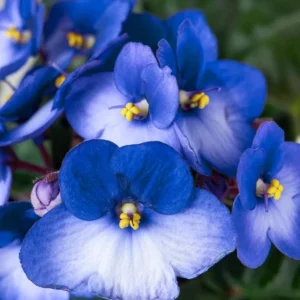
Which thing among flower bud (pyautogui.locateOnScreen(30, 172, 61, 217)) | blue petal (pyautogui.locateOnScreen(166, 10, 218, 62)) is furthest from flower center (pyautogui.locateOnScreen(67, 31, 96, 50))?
flower bud (pyautogui.locateOnScreen(30, 172, 61, 217))

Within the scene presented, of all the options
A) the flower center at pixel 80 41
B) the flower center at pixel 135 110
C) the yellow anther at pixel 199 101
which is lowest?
the yellow anther at pixel 199 101

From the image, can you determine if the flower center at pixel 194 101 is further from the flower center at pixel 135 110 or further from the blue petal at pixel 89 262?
the blue petal at pixel 89 262

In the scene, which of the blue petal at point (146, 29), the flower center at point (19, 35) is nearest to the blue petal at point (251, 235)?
the blue petal at point (146, 29)

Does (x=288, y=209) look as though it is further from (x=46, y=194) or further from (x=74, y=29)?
(x=74, y=29)

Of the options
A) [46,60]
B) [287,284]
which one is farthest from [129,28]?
[287,284]

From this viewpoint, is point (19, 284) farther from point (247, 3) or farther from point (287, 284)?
point (247, 3)
